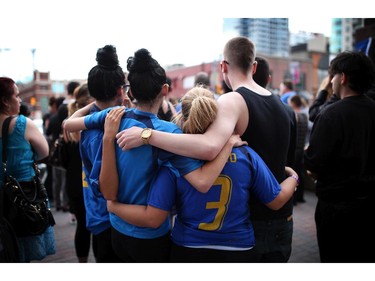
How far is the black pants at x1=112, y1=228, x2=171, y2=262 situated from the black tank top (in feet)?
1.70

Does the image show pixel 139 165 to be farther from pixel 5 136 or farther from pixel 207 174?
pixel 5 136

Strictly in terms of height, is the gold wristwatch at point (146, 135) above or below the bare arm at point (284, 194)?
above

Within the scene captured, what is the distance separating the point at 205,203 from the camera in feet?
5.43

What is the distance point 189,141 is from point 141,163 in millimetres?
290

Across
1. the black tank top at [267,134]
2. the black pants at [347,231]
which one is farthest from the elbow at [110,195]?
the black pants at [347,231]

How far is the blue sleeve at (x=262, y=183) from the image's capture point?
1719mm

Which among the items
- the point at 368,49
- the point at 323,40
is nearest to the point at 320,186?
the point at 368,49

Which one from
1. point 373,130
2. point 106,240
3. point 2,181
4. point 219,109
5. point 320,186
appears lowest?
point 106,240

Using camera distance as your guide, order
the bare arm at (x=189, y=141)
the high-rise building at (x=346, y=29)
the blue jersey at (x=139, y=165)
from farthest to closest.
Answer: the high-rise building at (x=346, y=29) → the blue jersey at (x=139, y=165) → the bare arm at (x=189, y=141)

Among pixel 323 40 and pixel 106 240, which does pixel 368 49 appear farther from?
pixel 323 40

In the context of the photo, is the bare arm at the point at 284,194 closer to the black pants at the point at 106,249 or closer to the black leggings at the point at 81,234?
the black pants at the point at 106,249

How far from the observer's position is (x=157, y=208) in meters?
1.65

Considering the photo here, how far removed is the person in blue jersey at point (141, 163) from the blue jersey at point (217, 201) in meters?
0.08

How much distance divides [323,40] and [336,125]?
1670 inches
